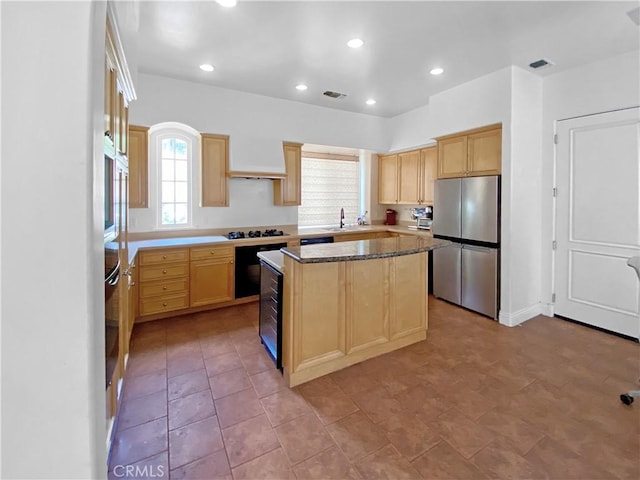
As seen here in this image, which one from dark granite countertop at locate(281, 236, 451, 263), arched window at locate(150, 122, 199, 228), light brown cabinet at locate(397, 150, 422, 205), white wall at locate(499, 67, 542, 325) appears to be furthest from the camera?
light brown cabinet at locate(397, 150, 422, 205)

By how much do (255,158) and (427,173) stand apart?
2741 millimetres

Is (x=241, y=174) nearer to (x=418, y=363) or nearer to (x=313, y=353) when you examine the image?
(x=313, y=353)

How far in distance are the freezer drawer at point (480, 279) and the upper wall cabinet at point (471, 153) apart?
968 millimetres

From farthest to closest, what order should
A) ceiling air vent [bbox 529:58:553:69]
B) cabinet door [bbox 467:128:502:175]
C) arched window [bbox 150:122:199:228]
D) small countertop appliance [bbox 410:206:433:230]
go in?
small countertop appliance [bbox 410:206:433:230], arched window [bbox 150:122:199:228], cabinet door [bbox 467:128:502:175], ceiling air vent [bbox 529:58:553:69]

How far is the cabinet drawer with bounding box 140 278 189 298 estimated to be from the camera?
138 inches

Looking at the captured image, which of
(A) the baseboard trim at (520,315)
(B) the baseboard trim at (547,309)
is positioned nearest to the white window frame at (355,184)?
(A) the baseboard trim at (520,315)

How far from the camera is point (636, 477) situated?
1.57m

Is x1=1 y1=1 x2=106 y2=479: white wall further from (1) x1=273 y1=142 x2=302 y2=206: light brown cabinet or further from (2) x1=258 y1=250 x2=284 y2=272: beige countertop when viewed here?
(1) x1=273 y1=142 x2=302 y2=206: light brown cabinet

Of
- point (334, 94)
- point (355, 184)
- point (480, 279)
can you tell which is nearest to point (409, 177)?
point (355, 184)

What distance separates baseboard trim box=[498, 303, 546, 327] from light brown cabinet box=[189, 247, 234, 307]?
3.33m

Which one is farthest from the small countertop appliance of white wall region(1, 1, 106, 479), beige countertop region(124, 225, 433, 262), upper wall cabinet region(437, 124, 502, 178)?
white wall region(1, 1, 106, 479)

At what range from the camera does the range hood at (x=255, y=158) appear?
418 centimetres

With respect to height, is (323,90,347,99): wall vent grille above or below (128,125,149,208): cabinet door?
above

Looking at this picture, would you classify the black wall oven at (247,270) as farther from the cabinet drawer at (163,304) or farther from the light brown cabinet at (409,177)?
the light brown cabinet at (409,177)
